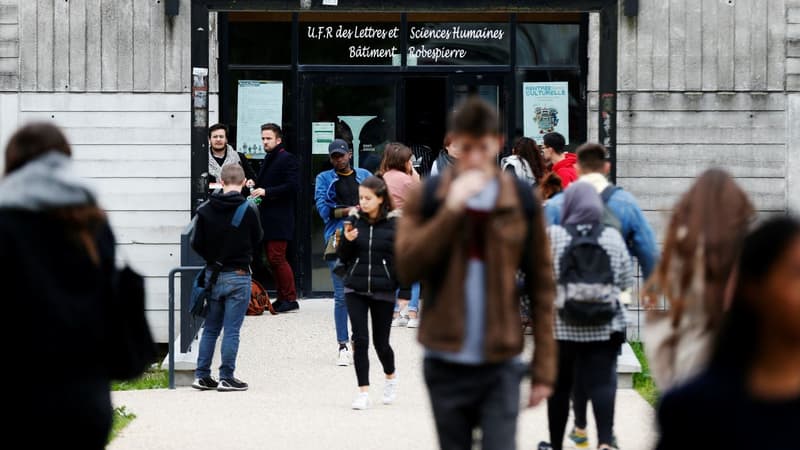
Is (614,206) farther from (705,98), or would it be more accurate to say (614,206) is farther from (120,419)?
(705,98)

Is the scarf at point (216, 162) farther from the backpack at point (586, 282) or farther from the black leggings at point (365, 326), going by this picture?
the backpack at point (586, 282)

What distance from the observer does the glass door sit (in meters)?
15.1

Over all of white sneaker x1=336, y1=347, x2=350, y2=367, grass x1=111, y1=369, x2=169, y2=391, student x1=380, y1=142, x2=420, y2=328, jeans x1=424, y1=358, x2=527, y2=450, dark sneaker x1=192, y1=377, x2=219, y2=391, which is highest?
student x1=380, y1=142, x2=420, y2=328

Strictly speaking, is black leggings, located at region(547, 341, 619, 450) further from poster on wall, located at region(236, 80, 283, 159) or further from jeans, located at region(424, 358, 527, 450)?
poster on wall, located at region(236, 80, 283, 159)

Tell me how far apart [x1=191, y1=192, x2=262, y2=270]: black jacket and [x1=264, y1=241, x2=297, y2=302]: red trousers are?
10.7 ft

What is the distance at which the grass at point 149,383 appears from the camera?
1178cm

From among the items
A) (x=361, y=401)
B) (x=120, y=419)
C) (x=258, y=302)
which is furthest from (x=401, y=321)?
(x=120, y=419)

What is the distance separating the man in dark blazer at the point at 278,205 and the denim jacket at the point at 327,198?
5.20 ft

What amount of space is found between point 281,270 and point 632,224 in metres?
6.32

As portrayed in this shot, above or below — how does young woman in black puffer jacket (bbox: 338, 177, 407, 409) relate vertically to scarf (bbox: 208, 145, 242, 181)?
below

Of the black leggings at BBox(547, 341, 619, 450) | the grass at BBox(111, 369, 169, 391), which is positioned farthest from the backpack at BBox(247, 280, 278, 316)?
the black leggings at BBox(547, 341, 619, 450)

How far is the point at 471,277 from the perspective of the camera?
5090 millimetres

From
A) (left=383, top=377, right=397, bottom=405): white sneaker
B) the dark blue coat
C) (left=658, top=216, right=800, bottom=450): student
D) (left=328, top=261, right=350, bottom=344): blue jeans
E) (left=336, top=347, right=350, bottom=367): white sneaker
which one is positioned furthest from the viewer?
the dark blue coat

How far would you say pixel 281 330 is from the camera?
13094 millimetres
